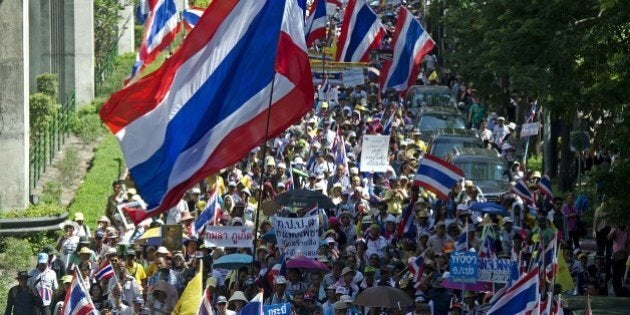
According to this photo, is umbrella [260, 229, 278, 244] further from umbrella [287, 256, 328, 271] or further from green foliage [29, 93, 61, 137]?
green foliage [29, 93, 61, 137]

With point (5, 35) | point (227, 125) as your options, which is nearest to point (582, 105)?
point (227, 125)

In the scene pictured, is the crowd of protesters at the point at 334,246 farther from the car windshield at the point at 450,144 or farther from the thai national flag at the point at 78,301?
the car windshield at the point at 450,144

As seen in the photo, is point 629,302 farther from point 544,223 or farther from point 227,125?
point 544,223

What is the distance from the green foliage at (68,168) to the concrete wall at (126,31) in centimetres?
1837

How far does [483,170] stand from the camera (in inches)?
1412

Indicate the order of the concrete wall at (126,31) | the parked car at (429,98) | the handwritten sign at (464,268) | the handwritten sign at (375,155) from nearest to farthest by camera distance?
the handwritten sign at (464,268)
the handwritten sign at (375,155)
the parked car at (429,98)
the concrete wall at (126,31)

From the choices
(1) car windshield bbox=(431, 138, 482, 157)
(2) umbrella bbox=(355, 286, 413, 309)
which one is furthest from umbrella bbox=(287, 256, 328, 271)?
(1) car windshield bbox=(431, 138, 482, 157)

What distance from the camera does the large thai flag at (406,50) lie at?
37.6 metres

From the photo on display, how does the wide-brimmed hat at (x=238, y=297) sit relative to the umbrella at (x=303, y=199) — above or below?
below

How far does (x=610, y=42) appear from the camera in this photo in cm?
2341

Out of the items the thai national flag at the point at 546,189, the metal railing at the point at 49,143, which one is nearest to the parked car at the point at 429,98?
the metal railing at the point at 49,143

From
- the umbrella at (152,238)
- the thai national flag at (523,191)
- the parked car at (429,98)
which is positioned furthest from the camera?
the parked car at (429,98)

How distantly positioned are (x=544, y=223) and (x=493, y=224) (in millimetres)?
756

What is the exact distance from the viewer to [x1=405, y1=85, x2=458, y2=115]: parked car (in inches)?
1988
